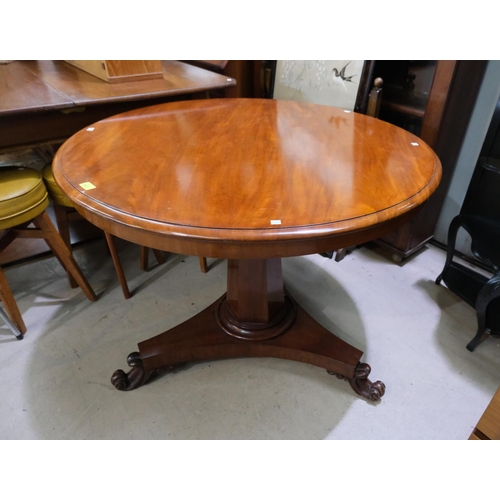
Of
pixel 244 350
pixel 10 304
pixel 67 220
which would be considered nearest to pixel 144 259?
pixel 67 220

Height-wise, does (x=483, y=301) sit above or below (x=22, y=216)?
below

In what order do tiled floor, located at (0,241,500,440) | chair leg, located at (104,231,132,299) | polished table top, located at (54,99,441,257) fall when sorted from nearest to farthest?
1. polished table top, located at (54,99,441,257)
2. tiled floor, located at (0,241,500,440)
3. chair leg, located at (104,231,132,299)

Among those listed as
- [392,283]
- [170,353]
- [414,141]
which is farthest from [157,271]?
[414,141]

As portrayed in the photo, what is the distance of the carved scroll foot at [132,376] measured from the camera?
1.41 m

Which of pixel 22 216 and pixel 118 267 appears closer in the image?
pixel 22 216

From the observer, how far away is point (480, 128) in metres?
1.83

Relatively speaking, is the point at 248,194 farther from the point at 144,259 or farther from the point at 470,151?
the point at 470,151

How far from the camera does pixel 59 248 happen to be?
1.66m

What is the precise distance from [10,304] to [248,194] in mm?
1291

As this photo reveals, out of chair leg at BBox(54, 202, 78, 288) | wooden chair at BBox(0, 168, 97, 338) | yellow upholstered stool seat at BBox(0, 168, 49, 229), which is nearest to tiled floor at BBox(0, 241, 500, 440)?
wooden chair at BBox(0, 168, 97, 338)

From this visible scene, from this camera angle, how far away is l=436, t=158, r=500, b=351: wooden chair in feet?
4.81

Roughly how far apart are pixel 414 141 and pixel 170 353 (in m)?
1.18

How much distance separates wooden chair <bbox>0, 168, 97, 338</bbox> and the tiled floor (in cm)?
21

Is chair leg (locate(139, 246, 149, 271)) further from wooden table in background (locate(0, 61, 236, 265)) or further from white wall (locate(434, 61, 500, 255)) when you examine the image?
white wall (locate(434, 61, 500, 255))
